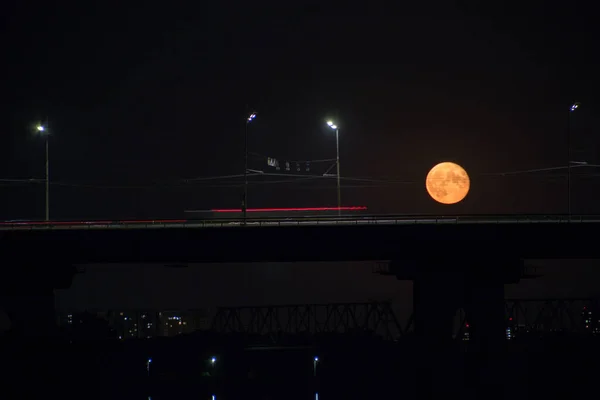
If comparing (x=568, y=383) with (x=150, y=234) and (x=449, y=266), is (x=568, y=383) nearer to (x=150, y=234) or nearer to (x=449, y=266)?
(x=449, y=266)

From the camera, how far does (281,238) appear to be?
7762 centimetres

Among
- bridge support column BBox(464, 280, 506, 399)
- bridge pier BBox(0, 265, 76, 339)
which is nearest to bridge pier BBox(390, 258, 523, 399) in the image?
bridge support column BBox(464, 280, 506, 399)

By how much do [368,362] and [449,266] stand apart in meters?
11.5

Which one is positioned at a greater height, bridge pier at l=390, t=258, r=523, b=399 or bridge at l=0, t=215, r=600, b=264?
bridge at l=0, t=215, r=600, b=264

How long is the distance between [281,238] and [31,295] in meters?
24.3

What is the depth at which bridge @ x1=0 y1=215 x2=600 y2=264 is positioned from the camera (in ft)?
253

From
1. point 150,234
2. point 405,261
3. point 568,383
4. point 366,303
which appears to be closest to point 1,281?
point 150,234

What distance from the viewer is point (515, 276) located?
8362 cm

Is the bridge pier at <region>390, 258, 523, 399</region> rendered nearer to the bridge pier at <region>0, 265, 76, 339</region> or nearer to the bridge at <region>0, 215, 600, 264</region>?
the bridge at <region>0, 215, 600, 264</region>

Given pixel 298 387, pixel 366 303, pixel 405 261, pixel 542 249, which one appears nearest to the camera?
Answer: pixel 298 387

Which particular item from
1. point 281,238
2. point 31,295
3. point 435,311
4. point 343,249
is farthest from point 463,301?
point 31,295

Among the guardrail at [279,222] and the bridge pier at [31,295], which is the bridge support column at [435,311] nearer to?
the guardrail at [279,222]

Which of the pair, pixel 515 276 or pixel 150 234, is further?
pixel 515 276

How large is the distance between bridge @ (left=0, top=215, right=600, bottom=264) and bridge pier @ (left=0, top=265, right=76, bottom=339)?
261 centimetres
